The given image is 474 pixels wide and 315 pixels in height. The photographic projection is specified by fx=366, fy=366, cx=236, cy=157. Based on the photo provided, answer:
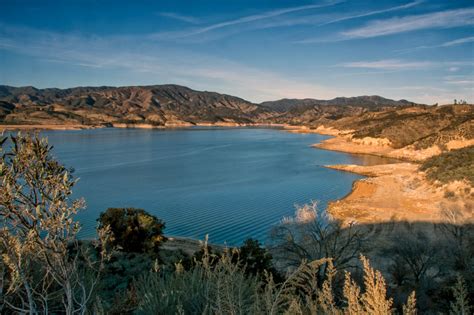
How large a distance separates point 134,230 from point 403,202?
27.6 metres

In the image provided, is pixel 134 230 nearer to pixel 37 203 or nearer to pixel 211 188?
pixel 37 203

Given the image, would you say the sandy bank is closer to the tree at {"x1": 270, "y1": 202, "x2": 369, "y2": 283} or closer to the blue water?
the tree at {"x1": 270, "y1": 202, "x2": 369, "y2": 283}

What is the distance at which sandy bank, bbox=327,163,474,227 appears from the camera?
33.5 metres

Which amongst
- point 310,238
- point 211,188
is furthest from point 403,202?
point 211,188

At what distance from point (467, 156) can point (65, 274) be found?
1975 inches

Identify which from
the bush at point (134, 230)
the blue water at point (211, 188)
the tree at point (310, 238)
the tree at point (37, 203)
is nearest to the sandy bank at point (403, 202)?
the tree at point (310, 238)

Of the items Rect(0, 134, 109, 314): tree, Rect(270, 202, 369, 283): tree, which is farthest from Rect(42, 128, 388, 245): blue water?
Rect(0, 134, 109, 314): tree

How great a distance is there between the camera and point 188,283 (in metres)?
8.23

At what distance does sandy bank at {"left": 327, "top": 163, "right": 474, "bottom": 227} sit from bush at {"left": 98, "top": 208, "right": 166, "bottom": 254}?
17.9m

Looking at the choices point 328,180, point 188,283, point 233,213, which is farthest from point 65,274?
point 328,180

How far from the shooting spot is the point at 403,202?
125 ft

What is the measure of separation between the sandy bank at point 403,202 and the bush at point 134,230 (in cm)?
1785

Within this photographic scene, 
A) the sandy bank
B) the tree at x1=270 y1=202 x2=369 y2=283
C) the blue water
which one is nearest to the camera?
the tree at x1=270 y1=202 x2=369 y2=283

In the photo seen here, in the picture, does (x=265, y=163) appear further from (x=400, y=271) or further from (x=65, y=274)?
(x=65, y=274)
